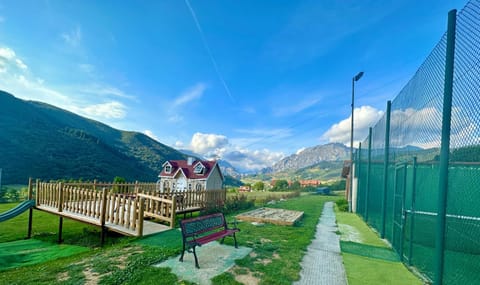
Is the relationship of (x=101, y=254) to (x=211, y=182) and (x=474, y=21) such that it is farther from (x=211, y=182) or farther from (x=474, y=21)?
(x=211, y=182)

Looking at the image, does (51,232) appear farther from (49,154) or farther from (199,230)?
(49,154)

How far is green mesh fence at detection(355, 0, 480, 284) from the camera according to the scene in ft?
9.08

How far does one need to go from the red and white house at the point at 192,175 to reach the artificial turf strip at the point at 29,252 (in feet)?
42.6

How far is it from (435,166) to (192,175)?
62.0ft

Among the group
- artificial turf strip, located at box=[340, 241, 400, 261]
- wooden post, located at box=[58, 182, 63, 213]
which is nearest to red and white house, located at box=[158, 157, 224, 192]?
wooden post, located at box=[58, 182, 63, 213]

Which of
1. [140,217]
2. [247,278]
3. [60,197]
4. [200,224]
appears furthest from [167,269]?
[60,197]

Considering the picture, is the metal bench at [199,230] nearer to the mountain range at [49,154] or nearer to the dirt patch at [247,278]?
the dirt patch at [247,278]

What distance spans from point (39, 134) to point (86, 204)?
55276 mm

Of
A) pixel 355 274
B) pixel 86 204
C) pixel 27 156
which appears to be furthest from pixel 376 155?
pixel 27 156

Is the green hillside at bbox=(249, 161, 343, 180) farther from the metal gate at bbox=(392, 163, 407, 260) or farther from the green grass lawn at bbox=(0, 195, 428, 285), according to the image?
the green grass lawn at bbox=(0, 195, 428, 285)

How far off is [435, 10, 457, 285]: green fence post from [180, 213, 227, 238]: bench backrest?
412 centimetres

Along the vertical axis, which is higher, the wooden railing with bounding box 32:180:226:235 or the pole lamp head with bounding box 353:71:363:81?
the pole lamp head with bounding box 353:71:363:81

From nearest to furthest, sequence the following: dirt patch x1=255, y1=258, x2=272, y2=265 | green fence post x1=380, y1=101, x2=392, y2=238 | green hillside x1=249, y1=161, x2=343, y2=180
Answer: dirt patch x1=255, y1=258, x2=272, y2=265 → green fence post x1=380, y1=101, x2=392, y2=238 → green hillside x1=249, y1=161, x2=343, y2=180

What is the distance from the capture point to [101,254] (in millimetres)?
4703
